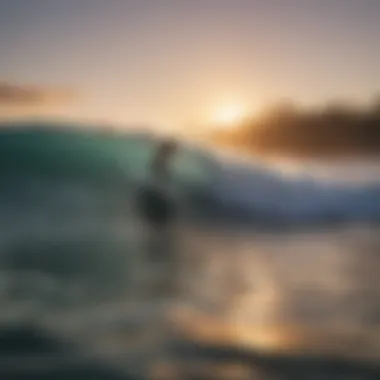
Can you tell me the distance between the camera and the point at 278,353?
1.10 meters

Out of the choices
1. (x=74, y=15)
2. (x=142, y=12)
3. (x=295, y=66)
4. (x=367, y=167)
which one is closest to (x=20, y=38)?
(x=74, y=15)

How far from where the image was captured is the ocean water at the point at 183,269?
1.10 m

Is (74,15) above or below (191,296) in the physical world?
above

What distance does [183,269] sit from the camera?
1137 millimetres

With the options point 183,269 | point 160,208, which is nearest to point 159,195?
point 160,208

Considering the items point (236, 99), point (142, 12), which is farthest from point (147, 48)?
point (236, 99)

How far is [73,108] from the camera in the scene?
1160 millimetres

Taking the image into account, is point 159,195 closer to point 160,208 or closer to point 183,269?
point 160,208

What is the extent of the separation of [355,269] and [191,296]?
0.26 m

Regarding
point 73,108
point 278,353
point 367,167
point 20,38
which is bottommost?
point 278,353

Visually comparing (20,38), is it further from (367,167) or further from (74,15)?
(367,167)

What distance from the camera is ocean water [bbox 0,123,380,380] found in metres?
1.10

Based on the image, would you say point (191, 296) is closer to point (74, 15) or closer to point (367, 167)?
point (367, 167)

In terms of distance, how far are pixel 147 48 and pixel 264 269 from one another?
1.32ft
